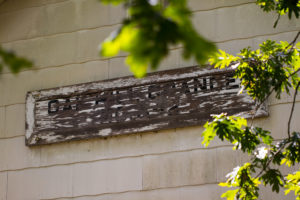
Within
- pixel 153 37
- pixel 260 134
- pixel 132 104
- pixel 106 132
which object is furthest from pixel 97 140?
pixel 153 37

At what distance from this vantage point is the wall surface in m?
3.96

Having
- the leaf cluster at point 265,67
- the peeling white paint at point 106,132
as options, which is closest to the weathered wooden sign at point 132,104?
the peeling white paint at point 106,132

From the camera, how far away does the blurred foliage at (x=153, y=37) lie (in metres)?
1.01

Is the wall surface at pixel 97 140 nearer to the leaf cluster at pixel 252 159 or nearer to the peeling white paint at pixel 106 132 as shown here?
the peeling white paint at pixel 106 132

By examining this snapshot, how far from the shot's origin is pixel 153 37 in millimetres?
Result: 1032

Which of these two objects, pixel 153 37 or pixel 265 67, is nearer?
pixel 153 37

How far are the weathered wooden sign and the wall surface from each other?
0.08m

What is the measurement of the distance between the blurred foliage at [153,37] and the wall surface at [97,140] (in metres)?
2.90

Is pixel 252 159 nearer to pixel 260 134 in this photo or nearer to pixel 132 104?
pixel 260 134

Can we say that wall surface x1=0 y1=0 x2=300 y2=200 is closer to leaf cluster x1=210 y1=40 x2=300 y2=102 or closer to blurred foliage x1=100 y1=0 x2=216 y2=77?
leaf cluster x1=210 y1=40 x2=300 y2=102

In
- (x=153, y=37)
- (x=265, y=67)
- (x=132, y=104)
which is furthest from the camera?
(x=132, y=104)

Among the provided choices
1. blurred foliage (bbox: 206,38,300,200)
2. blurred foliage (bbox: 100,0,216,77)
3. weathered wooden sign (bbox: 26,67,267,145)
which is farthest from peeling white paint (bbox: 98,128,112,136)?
blurred foliage (bbox: 100,0,216,77)

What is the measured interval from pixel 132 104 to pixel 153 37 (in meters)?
3.20

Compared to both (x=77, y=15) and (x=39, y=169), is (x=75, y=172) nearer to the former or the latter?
(x=39, y=169)
